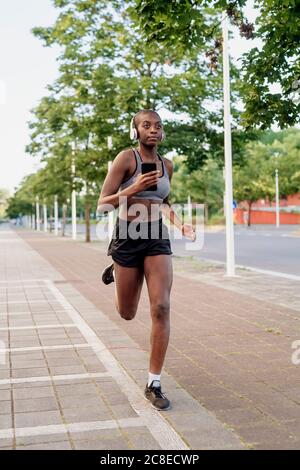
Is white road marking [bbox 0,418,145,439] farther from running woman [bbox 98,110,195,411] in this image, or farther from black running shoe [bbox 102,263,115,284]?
black running shoe [bbox 102,263,115,284]

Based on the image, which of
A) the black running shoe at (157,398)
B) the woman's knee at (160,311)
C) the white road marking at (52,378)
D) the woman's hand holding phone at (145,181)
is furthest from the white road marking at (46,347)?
the woman's hand holding phone at (145,181)

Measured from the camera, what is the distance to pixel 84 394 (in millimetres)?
4426

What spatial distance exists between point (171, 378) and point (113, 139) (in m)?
13.7

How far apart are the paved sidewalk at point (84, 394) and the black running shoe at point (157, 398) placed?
48 millimetres

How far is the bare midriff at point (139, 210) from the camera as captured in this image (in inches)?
165

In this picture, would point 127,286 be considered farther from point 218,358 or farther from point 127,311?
point 218,358

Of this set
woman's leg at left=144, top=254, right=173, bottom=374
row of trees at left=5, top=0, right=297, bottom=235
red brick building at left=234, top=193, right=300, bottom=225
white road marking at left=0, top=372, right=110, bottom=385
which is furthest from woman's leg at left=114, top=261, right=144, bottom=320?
red brick building at left=234, top=193, right=300, bottom=225

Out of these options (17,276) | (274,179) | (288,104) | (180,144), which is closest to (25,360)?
(288,104)

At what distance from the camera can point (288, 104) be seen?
8.02m

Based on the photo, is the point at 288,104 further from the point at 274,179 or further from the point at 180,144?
the point at 274,179

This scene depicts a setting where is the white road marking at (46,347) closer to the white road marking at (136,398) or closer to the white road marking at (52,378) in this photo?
the white road marking at (136,398)

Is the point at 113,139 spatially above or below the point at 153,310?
above

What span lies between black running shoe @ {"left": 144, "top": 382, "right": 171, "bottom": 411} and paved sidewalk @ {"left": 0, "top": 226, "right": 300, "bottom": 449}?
6 centimetres

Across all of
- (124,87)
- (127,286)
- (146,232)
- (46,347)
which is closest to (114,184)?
(146,232)
